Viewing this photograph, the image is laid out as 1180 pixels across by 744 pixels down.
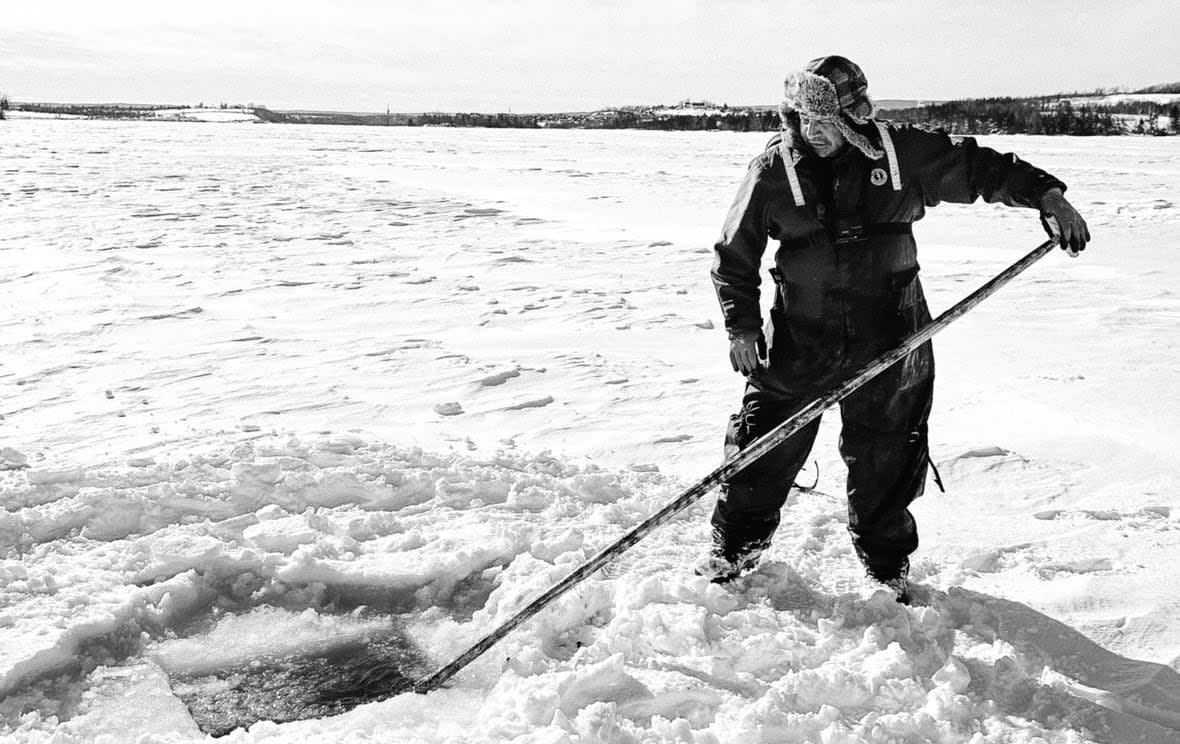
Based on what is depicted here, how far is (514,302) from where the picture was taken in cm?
739

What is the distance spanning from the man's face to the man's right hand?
1.83ft

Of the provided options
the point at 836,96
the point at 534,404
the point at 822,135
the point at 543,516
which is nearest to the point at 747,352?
the point at 822,135

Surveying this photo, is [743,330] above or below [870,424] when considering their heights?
above

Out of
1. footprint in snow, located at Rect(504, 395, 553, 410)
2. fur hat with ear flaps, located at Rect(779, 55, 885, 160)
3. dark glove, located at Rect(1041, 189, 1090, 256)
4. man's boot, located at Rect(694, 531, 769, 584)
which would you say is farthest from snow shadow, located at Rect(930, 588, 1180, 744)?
footprint in snow, located at Rect(504, 395, 553, 410)

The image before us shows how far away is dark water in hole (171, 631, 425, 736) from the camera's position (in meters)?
2.50

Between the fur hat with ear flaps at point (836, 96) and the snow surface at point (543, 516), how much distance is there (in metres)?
1.44

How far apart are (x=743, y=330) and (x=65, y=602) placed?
2299 millimetres

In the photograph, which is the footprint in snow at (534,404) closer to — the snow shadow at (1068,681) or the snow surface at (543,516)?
the snow surface at (543,516)

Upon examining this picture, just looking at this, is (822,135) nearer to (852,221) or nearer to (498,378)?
(852,221)

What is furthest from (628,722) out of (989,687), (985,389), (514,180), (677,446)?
(514,180)

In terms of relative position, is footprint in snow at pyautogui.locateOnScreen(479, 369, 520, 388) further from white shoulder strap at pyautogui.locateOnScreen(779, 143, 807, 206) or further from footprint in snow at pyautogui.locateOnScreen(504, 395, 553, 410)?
white shoulder strap at pyautogui.locateOnScreen(779, 143, 807, 206)

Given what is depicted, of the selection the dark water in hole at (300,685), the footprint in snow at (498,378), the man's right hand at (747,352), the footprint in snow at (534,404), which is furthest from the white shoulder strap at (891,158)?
the footprint in snow at (498,378)

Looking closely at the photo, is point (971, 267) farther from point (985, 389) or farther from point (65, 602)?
point (65, 602)

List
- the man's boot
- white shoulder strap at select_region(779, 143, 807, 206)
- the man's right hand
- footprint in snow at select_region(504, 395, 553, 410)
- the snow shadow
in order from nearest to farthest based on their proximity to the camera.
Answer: the snow shadow
white shoulder strap at select_region(779, 143, 807, 206)
the man's right hand
the man's boot
footprint in snow at select_region(504, 395, 553, 410)
